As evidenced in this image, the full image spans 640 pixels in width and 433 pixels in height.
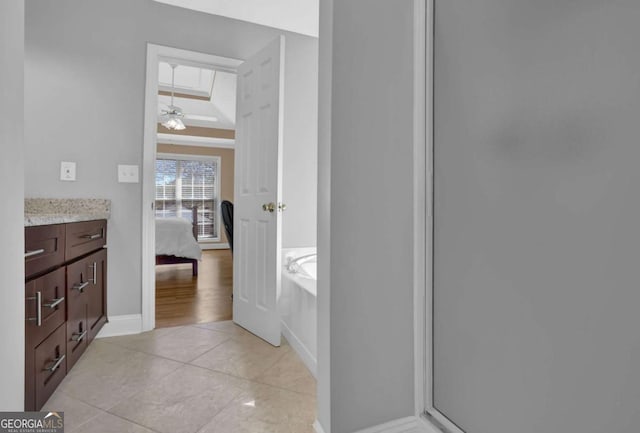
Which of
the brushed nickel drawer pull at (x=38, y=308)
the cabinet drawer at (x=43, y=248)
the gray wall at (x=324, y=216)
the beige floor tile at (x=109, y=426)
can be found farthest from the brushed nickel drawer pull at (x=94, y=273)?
the gray wall at (x=324, y=216)

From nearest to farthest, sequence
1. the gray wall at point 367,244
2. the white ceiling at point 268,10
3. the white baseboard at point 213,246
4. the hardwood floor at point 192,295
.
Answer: the gray wall at point 367,244
the white ceiling at point 268,10
the hardwood floor at point 192,295
the white baseboard at point 213,246

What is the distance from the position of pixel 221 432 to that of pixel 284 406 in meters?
0.30

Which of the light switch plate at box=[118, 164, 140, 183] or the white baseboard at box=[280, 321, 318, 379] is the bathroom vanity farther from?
the white baseboard at box=[280, 321, 318, 379]

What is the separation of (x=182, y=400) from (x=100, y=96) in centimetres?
210

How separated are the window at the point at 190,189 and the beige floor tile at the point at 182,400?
6341 mm

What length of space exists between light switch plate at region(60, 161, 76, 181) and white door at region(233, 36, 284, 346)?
1099mm

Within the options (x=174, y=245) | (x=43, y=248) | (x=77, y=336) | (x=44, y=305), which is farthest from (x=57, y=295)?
(x=174, y=245)

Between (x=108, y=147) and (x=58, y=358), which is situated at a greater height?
(x=108, y=147)

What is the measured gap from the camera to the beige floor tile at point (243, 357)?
189 cm

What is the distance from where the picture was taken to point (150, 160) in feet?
8.08

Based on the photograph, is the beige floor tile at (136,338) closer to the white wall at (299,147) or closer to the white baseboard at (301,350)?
the white baseboard at (301,350)

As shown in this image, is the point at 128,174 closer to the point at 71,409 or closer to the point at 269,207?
the point at 269,207
